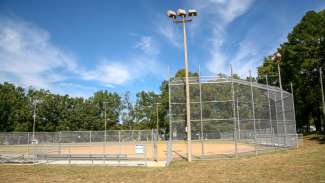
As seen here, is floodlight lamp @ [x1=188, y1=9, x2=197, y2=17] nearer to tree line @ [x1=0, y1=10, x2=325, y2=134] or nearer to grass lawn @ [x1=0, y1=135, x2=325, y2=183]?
grass lawn @ [x1=0, y1=135, x2=325, y2=183]

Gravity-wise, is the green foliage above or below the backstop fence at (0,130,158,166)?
above

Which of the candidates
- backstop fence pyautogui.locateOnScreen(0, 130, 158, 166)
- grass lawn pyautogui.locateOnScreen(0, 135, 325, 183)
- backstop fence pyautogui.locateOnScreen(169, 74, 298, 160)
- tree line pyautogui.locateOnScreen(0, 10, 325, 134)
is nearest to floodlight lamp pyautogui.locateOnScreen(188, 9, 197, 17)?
backstop fence pyautogui.locateOnScreen(169, 74, 298, 160)

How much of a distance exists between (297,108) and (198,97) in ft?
118

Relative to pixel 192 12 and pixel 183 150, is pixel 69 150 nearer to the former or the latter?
pixel 183 150

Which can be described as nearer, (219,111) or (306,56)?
(219,111)

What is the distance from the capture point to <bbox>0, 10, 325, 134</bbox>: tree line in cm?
3522

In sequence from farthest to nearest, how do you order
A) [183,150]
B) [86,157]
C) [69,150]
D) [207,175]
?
[183,150], [69,150], [86,157], [207,175]

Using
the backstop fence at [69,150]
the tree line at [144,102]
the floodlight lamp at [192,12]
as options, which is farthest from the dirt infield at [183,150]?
the tree line at [144,102]

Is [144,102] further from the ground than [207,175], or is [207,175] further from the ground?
[144,102]

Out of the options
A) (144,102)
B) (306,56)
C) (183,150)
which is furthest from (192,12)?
(144,102)

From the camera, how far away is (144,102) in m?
81.2

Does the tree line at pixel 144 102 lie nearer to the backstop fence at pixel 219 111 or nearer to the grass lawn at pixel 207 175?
the backstop fence at pixel 219 111

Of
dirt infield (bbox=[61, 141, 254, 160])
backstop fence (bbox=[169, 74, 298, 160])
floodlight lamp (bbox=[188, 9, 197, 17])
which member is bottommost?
dirt infield (bbox=[61, 141, 254, 160])

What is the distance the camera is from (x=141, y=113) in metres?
79.6
